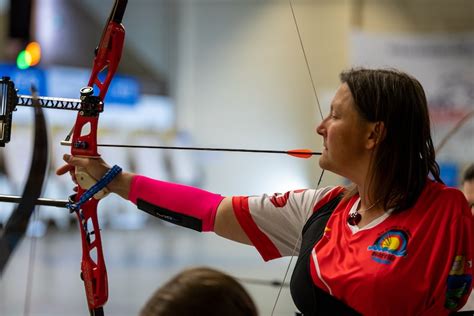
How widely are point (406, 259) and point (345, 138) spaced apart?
0.23 m

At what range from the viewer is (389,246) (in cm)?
113

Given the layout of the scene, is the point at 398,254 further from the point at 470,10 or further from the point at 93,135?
the point at 470,10

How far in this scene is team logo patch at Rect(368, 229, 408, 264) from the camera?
111cm

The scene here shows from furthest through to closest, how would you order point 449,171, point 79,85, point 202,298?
A: point 79,85
point 449,171
point 202,298

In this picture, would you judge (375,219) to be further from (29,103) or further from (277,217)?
(29,103)

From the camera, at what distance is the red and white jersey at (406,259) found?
1.09 metres

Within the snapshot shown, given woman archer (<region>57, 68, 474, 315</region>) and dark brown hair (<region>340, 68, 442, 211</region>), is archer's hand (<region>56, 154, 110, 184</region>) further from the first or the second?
dark brown hair (<region>340, 68, 442, 211</region>)

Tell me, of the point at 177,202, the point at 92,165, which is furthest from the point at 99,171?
the point at 177,202

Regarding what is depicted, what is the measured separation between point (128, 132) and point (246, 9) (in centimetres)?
177

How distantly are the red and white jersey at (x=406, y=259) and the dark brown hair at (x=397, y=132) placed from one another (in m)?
0.03

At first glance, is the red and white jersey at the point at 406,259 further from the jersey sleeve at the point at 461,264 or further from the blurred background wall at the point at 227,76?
the blurred background wall at the point at 227,76

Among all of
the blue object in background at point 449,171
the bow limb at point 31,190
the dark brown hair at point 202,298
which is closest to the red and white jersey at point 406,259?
the dark brown hair at point 202,298

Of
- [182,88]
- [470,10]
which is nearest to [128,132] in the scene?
[182,88]

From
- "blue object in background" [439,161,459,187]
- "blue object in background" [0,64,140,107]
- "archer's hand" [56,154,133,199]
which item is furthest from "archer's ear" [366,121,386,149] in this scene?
"blue object in background" [0,64,140,107]
